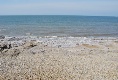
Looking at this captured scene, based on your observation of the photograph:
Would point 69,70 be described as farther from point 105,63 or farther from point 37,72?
point 105,63

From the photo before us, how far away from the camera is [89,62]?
15.4 metres

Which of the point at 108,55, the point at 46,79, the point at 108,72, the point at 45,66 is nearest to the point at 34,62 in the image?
the point at 45,66

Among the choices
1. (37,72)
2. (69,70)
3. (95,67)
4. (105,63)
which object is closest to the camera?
(37,72)

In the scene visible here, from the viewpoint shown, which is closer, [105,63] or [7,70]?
[7,70]

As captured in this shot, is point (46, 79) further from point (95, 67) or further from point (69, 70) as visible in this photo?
point (95, 67)

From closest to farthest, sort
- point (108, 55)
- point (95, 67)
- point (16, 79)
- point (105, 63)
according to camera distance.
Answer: point (16, 79) < point (95, 67) < point (105, 63) < point (108, 55)

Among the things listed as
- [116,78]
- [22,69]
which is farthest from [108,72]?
[22,69]

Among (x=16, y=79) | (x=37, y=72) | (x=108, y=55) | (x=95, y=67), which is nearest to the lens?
(x=16, y=79)

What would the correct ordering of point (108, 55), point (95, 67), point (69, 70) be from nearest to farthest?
point (69, 70)
point (95, 67)
point (108, 55)

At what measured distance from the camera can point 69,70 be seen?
1293cm

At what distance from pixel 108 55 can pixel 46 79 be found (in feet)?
27.9

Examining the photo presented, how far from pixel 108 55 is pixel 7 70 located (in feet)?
28.9

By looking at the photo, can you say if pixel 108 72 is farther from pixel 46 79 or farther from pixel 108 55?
pixel 108 55

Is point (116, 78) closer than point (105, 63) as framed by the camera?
Yes
